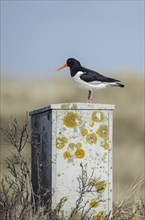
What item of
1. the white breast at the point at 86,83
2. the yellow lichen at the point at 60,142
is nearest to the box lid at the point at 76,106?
the yellow lichen at the point at 60,142

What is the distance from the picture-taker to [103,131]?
943 centimetres

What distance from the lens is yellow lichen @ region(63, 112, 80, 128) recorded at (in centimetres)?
931

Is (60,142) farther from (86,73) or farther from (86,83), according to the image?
(86,73)

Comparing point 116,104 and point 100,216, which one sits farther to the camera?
point 116,104

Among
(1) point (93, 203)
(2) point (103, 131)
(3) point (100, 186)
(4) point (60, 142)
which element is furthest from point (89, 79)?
(1) point (93, 203)

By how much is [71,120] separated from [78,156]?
16.7 inches

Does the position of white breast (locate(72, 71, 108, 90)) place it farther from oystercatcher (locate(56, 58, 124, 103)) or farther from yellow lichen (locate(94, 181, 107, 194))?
yellow lichen (locate(94, 181, 107, 194))

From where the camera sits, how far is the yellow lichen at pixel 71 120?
9312 mm

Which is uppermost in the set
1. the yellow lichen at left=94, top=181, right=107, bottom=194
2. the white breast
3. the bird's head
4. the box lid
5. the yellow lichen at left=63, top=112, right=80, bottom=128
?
the bird's head

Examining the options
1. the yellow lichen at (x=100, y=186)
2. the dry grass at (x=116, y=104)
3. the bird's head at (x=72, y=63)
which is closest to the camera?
the yellow lichen at (x=100, y=186)

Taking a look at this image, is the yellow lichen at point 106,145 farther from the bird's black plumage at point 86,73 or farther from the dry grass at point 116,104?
the dry grass at point 116,104

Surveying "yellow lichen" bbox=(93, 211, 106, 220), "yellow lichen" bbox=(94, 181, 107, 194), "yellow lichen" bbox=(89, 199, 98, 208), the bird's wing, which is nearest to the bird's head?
the bird's wing

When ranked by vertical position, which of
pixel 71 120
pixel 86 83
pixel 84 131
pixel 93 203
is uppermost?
pixel 86 83

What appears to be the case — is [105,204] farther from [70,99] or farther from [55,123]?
[70,99]
